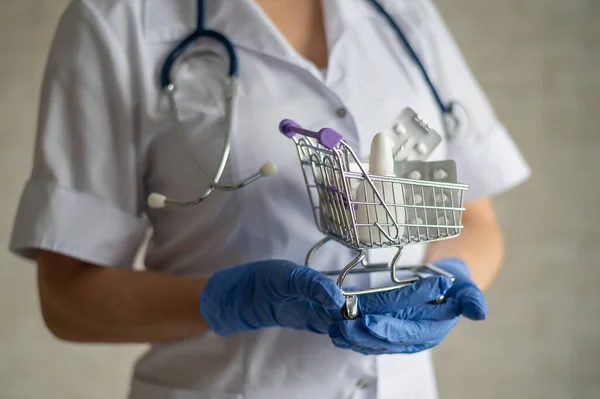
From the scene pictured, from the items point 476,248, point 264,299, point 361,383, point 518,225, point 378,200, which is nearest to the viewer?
point 378,200

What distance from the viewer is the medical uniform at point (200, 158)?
73 cm

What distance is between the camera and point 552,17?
141cm

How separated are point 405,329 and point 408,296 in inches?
1.4

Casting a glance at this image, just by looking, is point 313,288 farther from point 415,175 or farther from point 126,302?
point 126,302

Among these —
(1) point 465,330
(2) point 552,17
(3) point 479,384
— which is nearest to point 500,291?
(1) point 465,330

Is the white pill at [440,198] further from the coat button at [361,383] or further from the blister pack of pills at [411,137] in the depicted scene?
the coat button at [361,383]

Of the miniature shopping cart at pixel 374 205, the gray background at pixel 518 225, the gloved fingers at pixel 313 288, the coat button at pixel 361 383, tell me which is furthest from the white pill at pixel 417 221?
the gray background at pixel 518 225

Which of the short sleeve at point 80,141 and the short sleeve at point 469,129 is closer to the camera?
the short sleeve at point 80,141

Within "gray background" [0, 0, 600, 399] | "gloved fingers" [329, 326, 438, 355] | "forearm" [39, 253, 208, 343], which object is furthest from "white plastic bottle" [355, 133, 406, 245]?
"gray background" [0, 0, 600, 399]

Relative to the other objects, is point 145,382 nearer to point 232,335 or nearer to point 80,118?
point 232,335

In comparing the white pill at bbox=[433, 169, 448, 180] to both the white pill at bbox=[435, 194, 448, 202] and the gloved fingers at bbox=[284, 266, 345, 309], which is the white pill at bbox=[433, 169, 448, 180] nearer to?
the white pill at bbox=[435, 194, 448, 202]

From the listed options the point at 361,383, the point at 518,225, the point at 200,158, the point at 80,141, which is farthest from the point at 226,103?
the point at 518,225

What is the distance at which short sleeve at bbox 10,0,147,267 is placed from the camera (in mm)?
729

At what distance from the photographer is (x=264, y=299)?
67 centimetres
